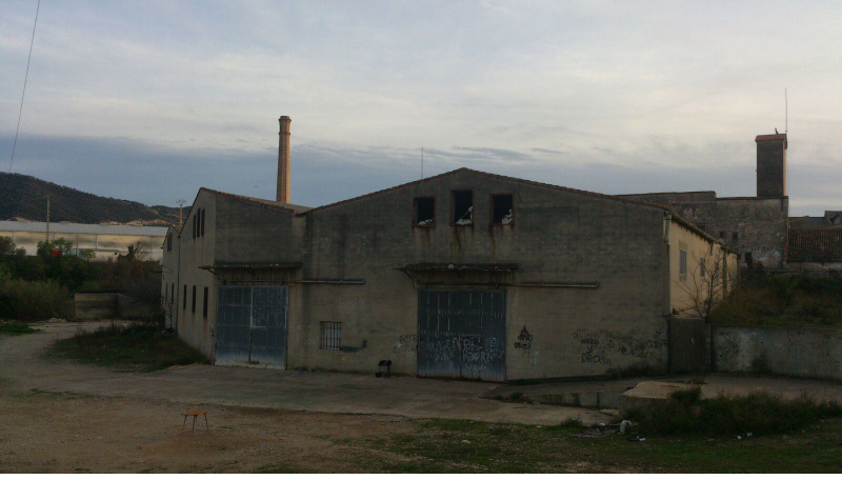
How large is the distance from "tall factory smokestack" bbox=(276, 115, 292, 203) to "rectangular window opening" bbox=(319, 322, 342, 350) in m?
21.5

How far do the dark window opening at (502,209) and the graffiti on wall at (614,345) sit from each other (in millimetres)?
3763

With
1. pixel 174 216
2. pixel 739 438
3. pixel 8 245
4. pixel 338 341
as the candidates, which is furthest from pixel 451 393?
pixel 174 216

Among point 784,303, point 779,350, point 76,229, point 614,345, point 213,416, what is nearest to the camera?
point 213,416

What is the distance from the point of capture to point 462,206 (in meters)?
19.5

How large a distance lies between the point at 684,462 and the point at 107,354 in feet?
74.6

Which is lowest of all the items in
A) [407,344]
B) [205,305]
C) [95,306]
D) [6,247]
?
[95,306]

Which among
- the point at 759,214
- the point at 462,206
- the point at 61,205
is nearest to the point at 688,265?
the point at 462,206

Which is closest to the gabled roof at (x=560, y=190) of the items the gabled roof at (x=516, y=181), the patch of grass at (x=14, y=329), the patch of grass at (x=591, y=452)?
the gabled roof at (x=516, y=181)

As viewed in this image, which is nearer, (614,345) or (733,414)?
(733,414)

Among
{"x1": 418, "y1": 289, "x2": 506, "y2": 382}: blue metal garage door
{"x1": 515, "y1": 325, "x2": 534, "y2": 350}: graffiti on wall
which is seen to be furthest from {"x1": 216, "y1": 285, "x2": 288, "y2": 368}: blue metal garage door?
{"x1": 515, "y1": 325, "x2": 534, "y2": 350}: graffiti on wall

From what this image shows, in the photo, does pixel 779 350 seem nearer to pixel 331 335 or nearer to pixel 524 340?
pixel 524 340

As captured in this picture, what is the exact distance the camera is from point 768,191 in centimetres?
3731

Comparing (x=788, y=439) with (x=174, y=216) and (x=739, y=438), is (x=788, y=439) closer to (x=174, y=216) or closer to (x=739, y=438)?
(x=739, y=438)

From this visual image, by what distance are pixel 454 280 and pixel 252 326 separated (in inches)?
296
